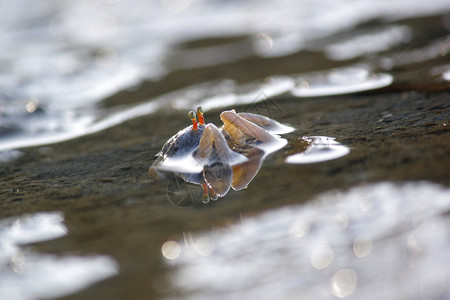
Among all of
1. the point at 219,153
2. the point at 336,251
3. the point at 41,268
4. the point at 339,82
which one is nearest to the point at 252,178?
the point at 219,153

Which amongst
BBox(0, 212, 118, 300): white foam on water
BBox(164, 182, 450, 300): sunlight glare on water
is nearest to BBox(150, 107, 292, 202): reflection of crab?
BBox(164, 182, 450, 300): sunlight glare on water

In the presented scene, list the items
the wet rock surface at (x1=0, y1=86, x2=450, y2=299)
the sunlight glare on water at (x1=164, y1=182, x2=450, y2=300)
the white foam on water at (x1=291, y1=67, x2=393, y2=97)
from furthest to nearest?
the white foam on water at (x1=291, y1=67, x2=393, y2=97) → the wet rock surface at (x1=0, y1=86, x2=450, y2=299) → the sunlight glare on water at (x1=164, y1=182, x2=450, y2=300)

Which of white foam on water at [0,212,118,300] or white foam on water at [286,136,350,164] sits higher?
white foam on water at [286,136,350,164]

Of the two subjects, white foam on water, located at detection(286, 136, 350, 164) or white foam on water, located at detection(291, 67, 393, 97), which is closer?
white foam on water, located at detection(286, 136, 350, 164)

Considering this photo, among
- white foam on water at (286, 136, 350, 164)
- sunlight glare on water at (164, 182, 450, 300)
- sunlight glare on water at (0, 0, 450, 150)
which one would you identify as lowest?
sunlight glare on water at (164, 182, 450, 300)

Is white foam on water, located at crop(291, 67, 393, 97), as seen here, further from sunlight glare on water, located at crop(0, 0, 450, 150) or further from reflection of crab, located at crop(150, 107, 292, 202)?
reflection of crab, located at crop(150, 107, 292, 202)

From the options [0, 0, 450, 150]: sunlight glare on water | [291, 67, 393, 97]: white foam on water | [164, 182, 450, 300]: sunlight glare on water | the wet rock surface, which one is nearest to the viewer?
[164, 182, 450, 300]: sunlight glare on water

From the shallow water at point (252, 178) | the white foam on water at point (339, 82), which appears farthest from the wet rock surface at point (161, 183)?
the white foam on water at point (339, 82)

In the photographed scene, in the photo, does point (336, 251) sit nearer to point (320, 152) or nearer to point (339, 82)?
point (320, 152)
